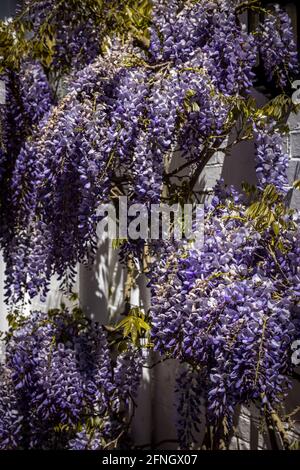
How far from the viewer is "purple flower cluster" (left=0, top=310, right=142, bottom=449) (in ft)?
7.07

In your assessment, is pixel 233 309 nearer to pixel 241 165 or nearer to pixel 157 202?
pixel 157 202

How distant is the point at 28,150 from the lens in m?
2.27

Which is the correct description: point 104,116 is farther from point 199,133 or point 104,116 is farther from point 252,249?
point 252,249

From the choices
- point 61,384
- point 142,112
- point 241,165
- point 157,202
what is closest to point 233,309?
point 157,202

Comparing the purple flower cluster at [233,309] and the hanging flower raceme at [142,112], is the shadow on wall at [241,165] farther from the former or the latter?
the purple flower cluster at [233,309]

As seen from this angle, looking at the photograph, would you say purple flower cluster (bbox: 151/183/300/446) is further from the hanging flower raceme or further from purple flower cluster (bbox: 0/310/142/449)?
purple flower cluster (bbox: 0/310/142/449)

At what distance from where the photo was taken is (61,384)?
214 cm

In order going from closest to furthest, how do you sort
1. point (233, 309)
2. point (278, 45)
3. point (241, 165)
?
point (233, 309), point (278, 45), point (241, 165)

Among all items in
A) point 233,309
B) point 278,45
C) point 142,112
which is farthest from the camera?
point 278,45

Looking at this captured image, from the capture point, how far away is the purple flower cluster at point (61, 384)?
2.15 metres

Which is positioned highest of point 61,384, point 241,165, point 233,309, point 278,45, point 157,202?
point 278,45

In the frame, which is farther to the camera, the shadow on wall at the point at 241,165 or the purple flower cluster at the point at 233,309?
the shadow on wall at the point at 241,165

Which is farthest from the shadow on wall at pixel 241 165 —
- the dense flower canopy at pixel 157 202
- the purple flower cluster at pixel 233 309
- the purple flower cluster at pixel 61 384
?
the purple flower cluster at pixel 61 384
